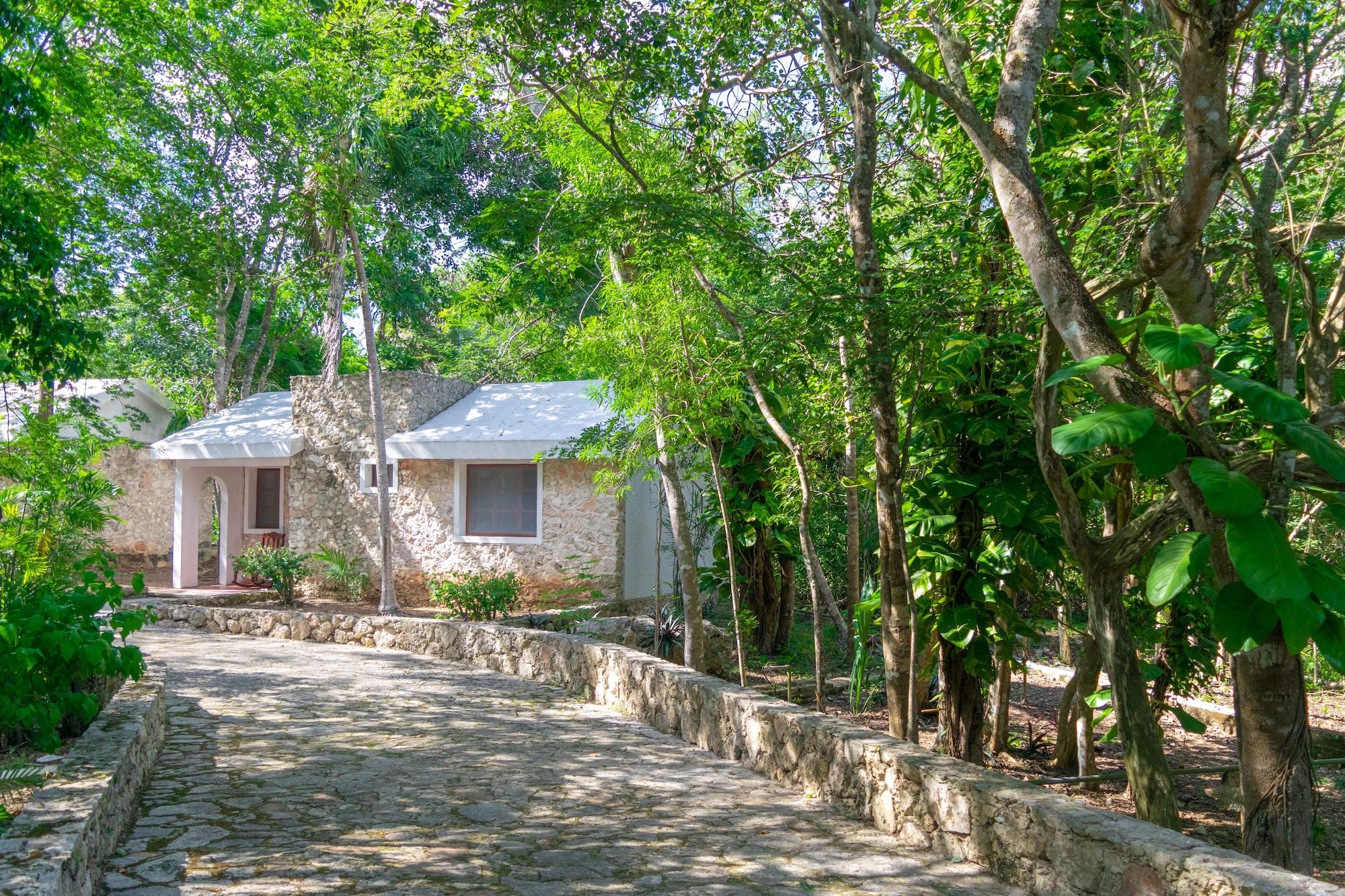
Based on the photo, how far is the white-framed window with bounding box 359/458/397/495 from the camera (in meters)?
16.1

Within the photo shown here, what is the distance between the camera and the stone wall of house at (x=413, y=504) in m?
14.7

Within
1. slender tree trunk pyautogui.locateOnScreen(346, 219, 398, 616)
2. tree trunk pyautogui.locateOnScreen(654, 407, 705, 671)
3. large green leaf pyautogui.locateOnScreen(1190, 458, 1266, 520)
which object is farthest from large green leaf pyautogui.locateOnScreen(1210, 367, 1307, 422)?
slender tree trunk pyautogui.locateOnScreen(346, 219, 398, 616)

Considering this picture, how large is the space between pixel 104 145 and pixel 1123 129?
9.45 metres

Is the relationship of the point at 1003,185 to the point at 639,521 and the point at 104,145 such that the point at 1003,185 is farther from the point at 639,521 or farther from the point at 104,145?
the point at 639,521

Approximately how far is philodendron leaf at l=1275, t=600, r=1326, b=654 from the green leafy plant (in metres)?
14.2

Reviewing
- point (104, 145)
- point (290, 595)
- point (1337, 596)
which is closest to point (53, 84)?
point (104, 145)

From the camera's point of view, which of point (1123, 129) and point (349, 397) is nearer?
point (1123, 129)

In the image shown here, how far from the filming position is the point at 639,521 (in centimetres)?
1538

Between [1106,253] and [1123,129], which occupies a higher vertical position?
[1123,129]

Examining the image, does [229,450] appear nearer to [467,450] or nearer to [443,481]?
[443,481]

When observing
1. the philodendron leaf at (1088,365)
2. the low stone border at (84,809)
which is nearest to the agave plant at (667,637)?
the low stone border at (84,809)

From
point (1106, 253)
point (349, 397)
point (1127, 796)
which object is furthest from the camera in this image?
point (349, 397)

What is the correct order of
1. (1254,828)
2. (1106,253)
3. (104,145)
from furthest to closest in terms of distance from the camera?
(104,145) → (1106,253) → (1254,828)

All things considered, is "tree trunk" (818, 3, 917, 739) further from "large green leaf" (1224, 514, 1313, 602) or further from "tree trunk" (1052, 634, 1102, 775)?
"large green leaf" (1224, 514, 1313, 602)
